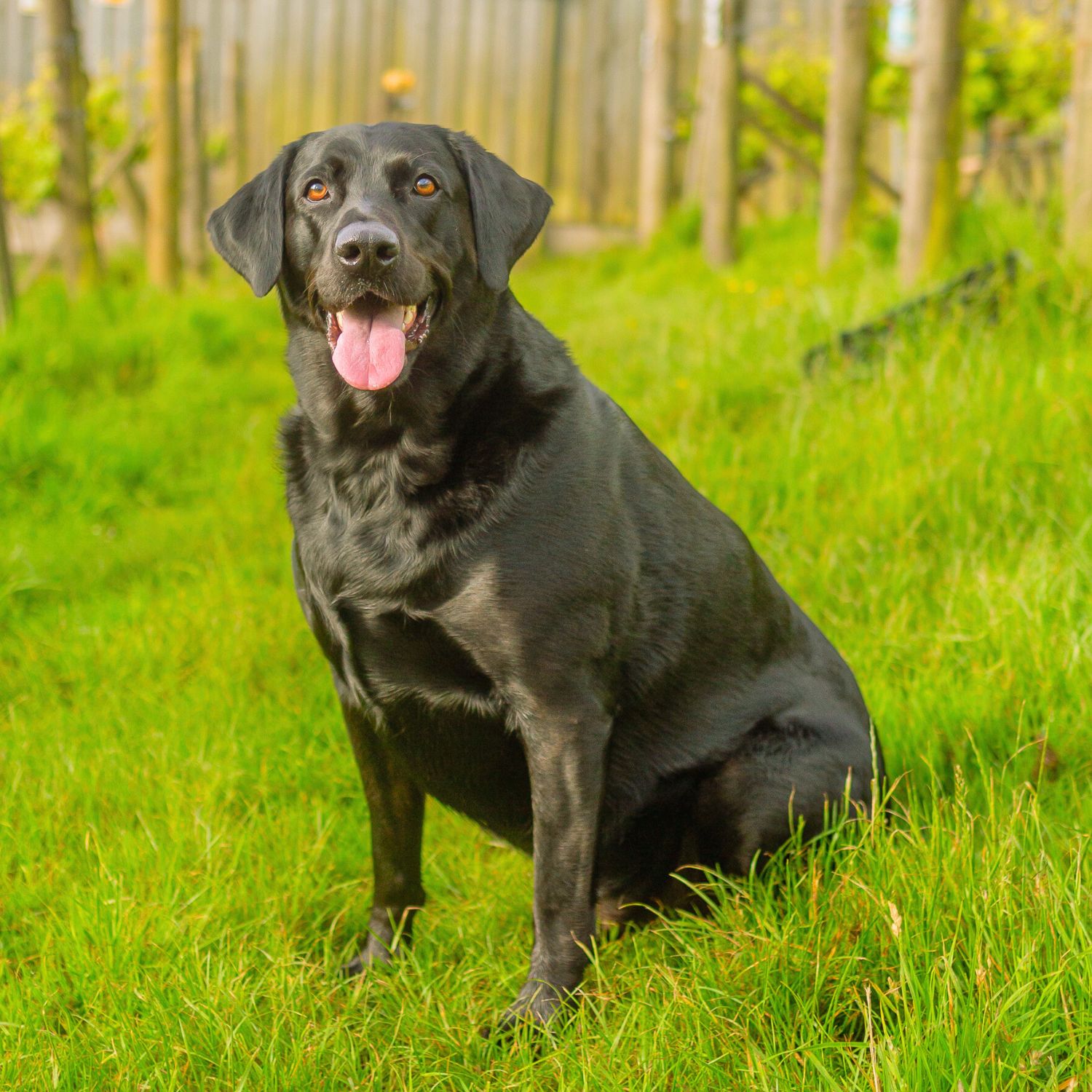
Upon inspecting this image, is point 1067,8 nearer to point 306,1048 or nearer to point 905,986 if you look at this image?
point 905,986

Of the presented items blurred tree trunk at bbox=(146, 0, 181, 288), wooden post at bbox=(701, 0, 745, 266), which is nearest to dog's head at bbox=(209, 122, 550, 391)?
blurred tree trunk at bbox=(146, 0, 181, 288)

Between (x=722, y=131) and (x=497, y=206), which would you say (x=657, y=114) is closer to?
(x=722, y=131)

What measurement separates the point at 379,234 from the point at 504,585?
2.14ft

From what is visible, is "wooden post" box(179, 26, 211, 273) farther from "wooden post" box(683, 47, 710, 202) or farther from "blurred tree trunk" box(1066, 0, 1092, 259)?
"blurred tree trunk" box(1066, 0, 1092, 259)

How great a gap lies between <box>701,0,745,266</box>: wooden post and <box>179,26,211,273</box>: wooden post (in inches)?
151

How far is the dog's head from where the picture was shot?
7.04 feet

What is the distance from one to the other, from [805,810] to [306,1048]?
3.28ft

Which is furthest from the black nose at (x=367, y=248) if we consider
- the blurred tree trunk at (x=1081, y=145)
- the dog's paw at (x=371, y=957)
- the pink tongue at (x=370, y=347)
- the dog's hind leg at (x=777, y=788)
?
the blurred tree trunk at (x=1081, y=145)

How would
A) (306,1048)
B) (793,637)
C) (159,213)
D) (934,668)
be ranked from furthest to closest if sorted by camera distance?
(159,213)
(934,668)
(793,637)
(306,1048)

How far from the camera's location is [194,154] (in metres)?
9.29

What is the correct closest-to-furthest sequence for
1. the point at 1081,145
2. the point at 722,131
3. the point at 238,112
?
the point at 1081,145, the point at 722,131, the point at 238,112

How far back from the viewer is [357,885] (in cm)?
258

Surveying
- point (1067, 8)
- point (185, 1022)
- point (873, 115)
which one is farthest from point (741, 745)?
point (873, 115)

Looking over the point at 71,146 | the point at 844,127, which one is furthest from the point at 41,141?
the point at 844,127
